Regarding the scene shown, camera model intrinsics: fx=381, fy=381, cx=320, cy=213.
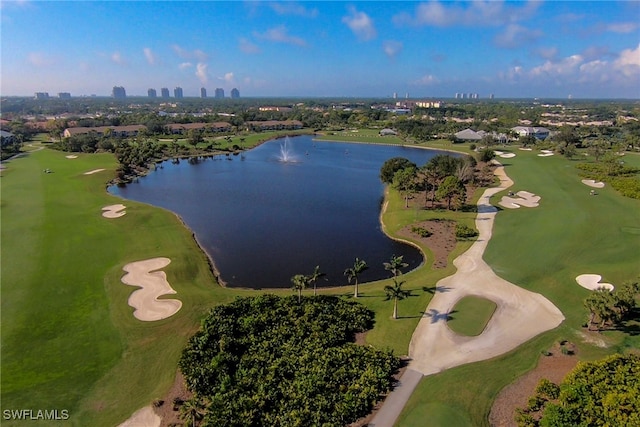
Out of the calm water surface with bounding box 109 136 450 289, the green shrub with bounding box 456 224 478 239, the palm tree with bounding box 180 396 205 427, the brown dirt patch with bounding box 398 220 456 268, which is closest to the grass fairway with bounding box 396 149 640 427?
the green shrub with bounding box 456 224 478 239

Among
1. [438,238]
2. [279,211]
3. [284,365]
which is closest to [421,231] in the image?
[438,238]

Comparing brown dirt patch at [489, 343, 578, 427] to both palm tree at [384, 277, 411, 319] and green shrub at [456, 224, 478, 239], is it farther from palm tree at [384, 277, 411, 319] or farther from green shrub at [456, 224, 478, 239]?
green shrub at [456, 224, 478, 239]

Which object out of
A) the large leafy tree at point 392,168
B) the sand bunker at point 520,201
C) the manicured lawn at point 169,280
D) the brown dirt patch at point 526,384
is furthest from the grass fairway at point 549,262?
the large leafy tree at point 392,168

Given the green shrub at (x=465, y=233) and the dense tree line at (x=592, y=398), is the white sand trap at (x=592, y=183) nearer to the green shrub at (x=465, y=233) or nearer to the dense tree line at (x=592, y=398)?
the green shrub at (x=465, y=233)

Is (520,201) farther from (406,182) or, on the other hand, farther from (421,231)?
(421,231)

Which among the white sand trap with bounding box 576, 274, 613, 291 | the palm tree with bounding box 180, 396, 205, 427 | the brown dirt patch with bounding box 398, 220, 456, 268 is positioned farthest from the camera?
the brown dirt patch with bounding box 398, 220, 456, 268

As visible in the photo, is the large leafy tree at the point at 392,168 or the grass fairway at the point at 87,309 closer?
the grass fairway at the point at 87,309
